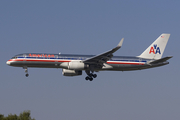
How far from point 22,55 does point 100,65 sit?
1319cm

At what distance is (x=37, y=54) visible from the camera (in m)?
55.2

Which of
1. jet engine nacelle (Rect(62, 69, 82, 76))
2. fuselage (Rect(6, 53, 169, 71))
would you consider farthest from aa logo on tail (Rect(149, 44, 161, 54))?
jet engine nacelle (Rect(62, 69, 82, 76))

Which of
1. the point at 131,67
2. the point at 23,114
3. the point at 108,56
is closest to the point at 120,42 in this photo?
the point at 108,56

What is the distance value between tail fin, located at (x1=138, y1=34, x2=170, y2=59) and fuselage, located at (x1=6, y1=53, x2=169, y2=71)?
356 centimetres

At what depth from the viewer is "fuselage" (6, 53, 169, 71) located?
54625 millimetres

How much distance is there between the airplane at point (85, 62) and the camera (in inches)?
2149

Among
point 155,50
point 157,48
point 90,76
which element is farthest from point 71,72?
point 157,48

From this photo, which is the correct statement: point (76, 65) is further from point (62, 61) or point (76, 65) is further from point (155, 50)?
point (155, 50)

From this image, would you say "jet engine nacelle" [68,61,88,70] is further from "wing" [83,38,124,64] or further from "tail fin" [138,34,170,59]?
"tail fin" [138,34,170,59]

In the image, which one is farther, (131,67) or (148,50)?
(148,50)

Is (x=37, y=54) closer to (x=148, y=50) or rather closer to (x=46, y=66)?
(x=46, y=66)

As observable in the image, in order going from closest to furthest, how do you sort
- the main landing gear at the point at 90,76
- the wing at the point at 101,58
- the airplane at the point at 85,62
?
1. the wing at the point at 101,58
2. the airplane at the point at 85,62
3. the main landing gear at the point at 90,76

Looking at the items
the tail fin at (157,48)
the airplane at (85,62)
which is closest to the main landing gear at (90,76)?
the airplane at (85,62)

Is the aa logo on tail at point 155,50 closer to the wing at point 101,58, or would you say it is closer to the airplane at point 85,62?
the airplane at point 85,62
